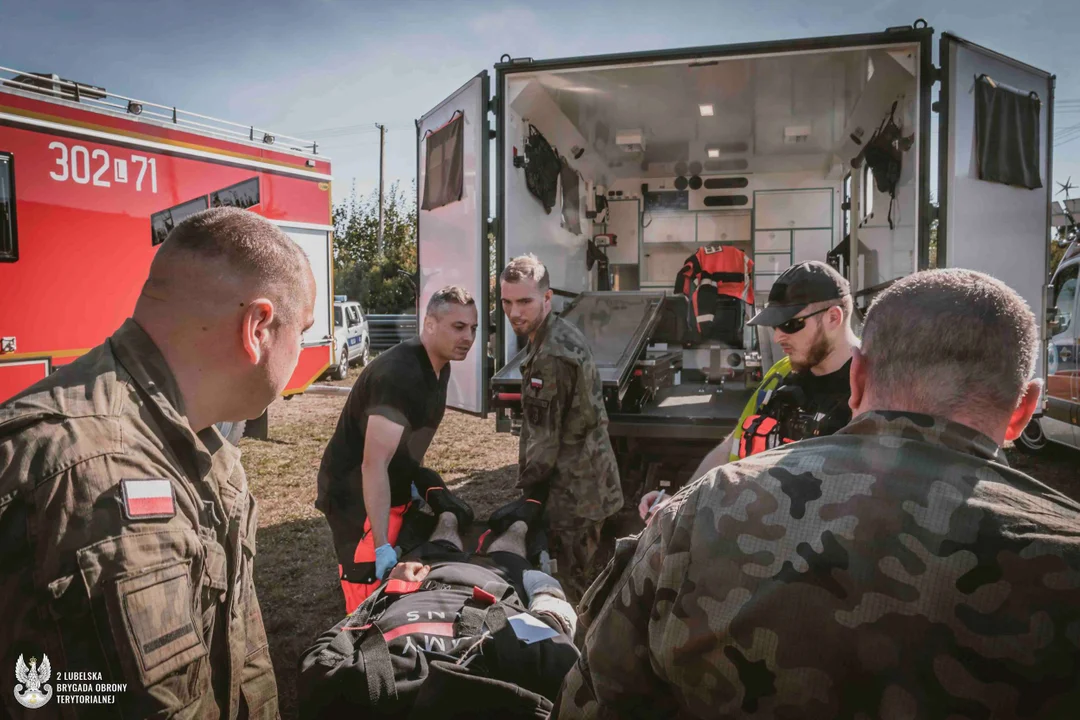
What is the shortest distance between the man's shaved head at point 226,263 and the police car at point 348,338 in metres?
11.6

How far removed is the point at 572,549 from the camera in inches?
126

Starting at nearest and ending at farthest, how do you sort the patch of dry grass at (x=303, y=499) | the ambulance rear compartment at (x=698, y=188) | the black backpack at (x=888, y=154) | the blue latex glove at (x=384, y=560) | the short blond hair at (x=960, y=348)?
1. the short blond hair at (x=960, y=348)
2. the blue latex glove at (x=384, y=560)
3. the patch of dry grass at (x=303, y=499)
4. the ambulance rear compartment at (x=698, y=188)
5. the black backpack at (x=888, y=154)

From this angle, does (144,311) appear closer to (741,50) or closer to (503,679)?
(503,679)

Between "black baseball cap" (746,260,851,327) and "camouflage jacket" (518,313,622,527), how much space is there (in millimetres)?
862

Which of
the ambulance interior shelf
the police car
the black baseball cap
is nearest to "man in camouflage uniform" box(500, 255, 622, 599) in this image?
the black baseball cap

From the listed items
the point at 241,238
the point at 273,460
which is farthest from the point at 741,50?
the point at 273,460

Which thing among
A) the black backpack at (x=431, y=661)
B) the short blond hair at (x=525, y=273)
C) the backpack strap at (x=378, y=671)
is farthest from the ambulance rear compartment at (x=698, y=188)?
the backpack strap at (x=378, y=671)

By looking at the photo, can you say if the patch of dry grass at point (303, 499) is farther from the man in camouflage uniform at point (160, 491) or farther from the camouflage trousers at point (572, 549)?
the man in camouflage uniform at point (160, 491)

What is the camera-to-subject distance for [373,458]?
272cm

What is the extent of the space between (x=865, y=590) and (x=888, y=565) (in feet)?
0.14

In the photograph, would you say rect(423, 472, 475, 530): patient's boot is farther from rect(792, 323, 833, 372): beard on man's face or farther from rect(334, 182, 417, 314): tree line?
rect(334, 182, 417, 314): tree line

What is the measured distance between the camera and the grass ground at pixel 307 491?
11.5ft

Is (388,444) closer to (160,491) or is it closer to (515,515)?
(515,515)

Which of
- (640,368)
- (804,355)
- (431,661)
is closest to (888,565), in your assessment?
(431,661)
